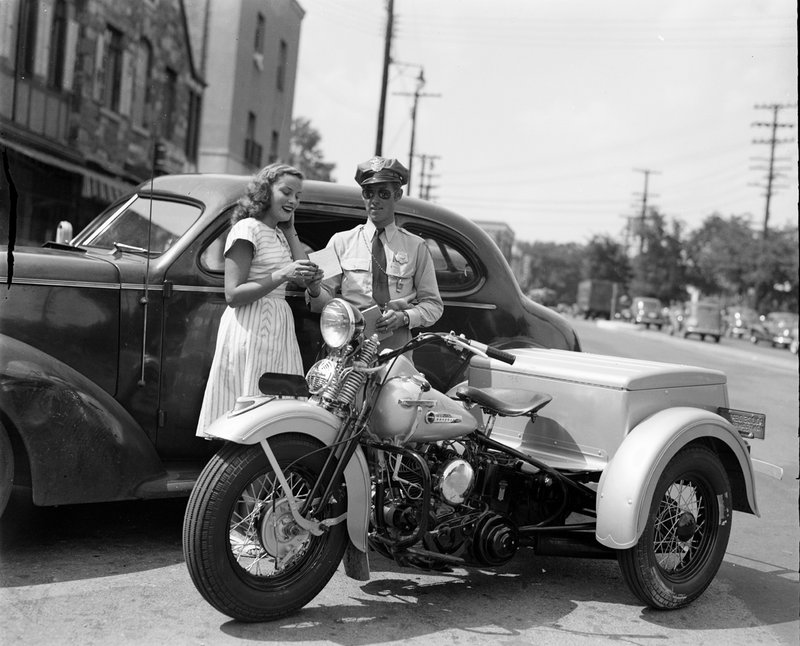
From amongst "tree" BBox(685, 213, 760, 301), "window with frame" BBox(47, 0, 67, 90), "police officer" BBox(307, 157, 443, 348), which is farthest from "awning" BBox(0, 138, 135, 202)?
"tree" BBox(685, 213, 760, 301)

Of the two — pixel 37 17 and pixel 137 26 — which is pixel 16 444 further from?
pixel 137 26

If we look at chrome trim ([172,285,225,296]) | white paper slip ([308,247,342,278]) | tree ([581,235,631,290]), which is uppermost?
tree ([581,235,631,290])

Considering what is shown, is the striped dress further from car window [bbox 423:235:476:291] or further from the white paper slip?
car window [bbox 423:235:476:291]

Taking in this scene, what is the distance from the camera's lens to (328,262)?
13.9 feet

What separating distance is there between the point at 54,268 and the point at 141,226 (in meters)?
0.86

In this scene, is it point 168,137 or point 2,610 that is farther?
point 168,137

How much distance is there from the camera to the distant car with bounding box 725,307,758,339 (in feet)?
184

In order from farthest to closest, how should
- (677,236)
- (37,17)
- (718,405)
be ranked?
(677,236) < (37,17) < (718,405)

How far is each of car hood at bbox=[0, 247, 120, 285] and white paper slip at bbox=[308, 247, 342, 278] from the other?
100 cm

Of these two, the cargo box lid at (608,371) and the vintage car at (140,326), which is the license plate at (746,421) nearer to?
the cargo box lid at (608,371)

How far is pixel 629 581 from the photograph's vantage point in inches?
155

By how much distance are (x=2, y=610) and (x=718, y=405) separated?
345cm

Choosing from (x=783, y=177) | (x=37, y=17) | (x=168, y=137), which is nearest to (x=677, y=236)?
(x=783, y=177)

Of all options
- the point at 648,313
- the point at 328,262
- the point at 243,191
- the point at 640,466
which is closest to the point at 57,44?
the point at 243,191
